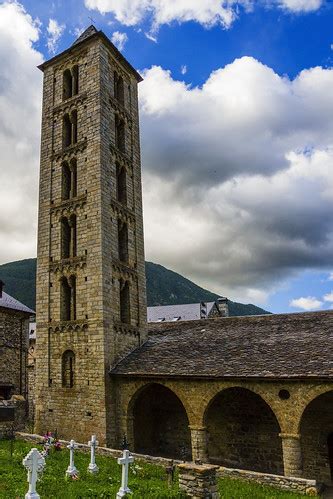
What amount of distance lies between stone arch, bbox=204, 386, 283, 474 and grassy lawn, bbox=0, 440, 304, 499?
16.2ft

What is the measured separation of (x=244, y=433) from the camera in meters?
18.4

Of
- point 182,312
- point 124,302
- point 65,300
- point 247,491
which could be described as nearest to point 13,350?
point 65,300

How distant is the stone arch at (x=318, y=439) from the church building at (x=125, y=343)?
4cm

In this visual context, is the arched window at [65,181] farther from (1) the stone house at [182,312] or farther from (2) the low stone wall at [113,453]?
(1) the stone house at [182,312]

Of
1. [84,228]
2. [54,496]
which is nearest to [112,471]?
[54,496]

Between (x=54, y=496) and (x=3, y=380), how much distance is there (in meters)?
18.2

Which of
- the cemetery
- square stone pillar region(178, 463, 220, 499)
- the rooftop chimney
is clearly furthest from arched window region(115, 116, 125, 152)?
the rooftop chimney

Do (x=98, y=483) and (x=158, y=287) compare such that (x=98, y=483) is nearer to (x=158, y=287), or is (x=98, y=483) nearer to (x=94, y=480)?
(x=94, y=480)

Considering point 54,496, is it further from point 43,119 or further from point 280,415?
point 43,119

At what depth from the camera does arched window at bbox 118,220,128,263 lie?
23.2m

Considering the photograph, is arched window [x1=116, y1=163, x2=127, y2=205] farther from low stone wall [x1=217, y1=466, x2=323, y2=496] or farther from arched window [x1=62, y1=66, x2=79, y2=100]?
low stone wall [x1=217, y1=466, x2=323, y2=496]

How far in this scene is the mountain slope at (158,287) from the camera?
129500 mm

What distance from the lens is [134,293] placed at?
75.8 ft

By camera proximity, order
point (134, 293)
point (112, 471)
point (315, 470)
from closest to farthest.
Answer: point (112, 471)
point (315, 470)
point (134, 293)
